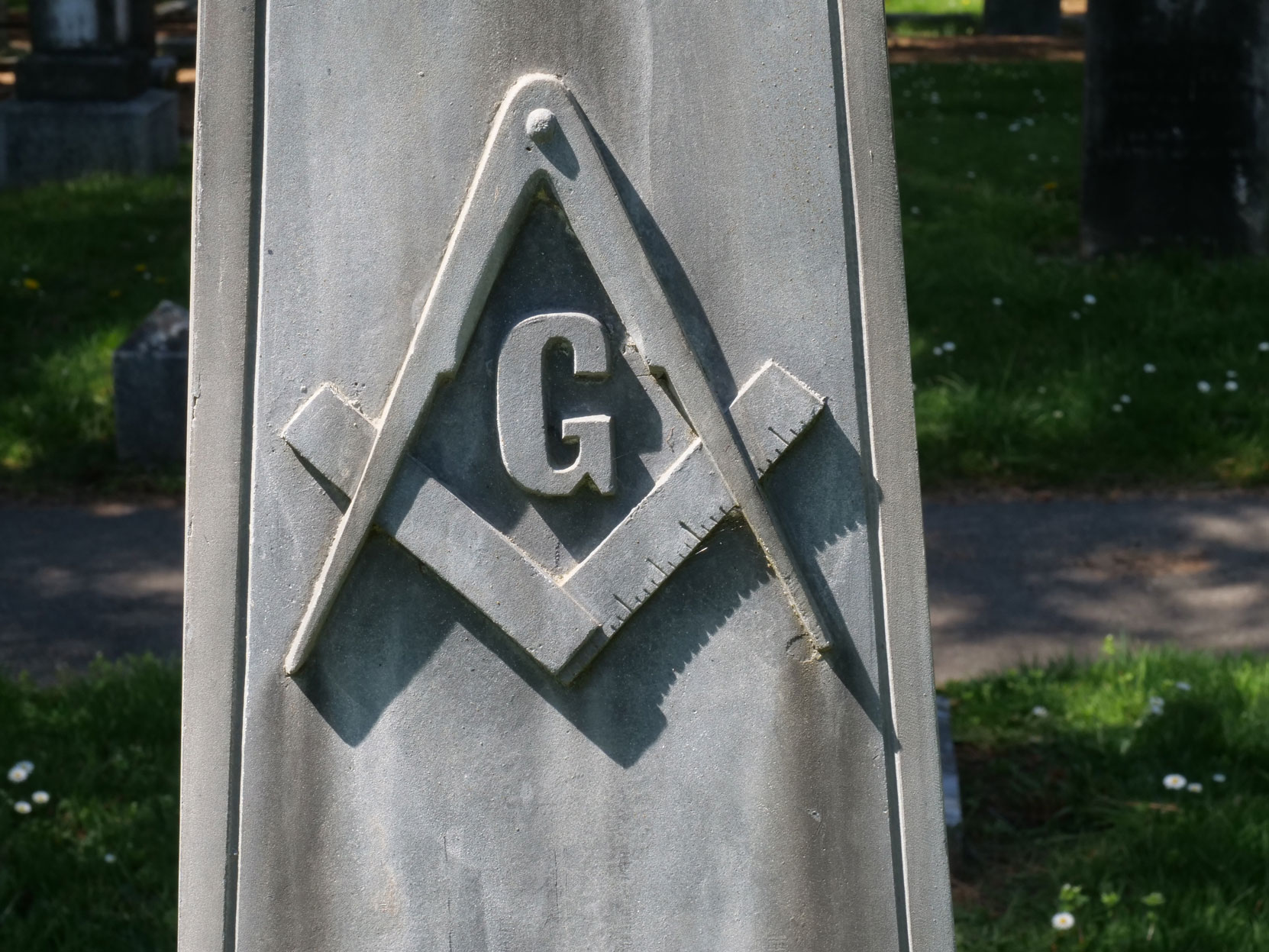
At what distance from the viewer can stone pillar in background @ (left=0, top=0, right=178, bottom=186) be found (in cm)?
870

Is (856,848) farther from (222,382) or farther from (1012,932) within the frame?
(1012,932)

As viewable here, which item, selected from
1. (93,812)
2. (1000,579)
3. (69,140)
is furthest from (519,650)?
(69,140)

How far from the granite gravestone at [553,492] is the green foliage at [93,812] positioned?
1.36 meters

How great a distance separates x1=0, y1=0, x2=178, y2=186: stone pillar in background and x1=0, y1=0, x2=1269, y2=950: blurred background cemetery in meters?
0.14

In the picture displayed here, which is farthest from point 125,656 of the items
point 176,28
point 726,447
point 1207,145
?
point 176,28

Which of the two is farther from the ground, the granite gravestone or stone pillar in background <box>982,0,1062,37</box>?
stone pillar in background <box>982,0,1062,37</box>

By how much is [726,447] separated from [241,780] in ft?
1.65

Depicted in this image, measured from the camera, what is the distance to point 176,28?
15180mm

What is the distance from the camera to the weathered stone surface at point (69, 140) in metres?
8.70

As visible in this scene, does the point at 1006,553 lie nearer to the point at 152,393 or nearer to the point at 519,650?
the point at 152,393

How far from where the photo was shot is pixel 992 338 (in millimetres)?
5742

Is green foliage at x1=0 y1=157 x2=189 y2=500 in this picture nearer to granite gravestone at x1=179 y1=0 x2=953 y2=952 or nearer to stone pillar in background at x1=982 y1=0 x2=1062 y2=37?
granite gravestone at x1=179 y1=0 x2=953 y2=952

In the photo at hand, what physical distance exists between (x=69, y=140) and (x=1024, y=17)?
1151 cm

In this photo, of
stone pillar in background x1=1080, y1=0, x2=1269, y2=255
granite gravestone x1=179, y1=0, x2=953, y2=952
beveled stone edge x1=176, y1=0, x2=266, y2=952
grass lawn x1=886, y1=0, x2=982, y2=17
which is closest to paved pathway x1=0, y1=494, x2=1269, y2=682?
stone pillar in background x1=1080, y1=0, x2=1269, y2=255
